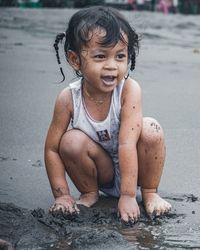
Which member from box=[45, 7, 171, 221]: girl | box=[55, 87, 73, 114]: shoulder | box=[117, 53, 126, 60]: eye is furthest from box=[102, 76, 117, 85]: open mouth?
box=[55, 87, 73, 114]: shoulder

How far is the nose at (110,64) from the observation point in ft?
11.6

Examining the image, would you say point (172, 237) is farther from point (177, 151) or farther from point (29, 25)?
point (29, 25)

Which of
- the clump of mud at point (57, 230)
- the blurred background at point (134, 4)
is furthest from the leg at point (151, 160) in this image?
the blurred background at point (134, 4)

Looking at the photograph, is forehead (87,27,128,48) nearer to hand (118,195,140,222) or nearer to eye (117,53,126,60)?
eye (117,53,126,60)

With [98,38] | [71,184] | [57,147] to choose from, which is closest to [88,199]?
[57,147]

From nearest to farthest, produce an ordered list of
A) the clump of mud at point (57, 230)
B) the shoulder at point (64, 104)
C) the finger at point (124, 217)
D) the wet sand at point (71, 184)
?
the clump of mud at point (57, 230) < the wet sand at point (71, 184) < the finger at point (124, 217) < the shoulder at point (64, 104)

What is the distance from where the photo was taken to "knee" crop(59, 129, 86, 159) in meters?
3.70

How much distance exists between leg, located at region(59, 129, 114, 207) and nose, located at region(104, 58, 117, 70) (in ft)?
1.30

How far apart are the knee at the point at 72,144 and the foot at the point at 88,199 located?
0.26 meters

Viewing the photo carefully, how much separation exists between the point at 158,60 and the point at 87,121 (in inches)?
237

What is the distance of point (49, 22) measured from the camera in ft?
53.5

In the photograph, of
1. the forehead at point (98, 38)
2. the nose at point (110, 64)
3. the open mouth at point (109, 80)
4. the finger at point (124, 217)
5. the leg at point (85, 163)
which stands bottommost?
the finger at point (124, 217)

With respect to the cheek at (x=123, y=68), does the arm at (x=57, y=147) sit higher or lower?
lower

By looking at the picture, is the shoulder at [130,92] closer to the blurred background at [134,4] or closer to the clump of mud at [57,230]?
the clump of mud at [57,230]
